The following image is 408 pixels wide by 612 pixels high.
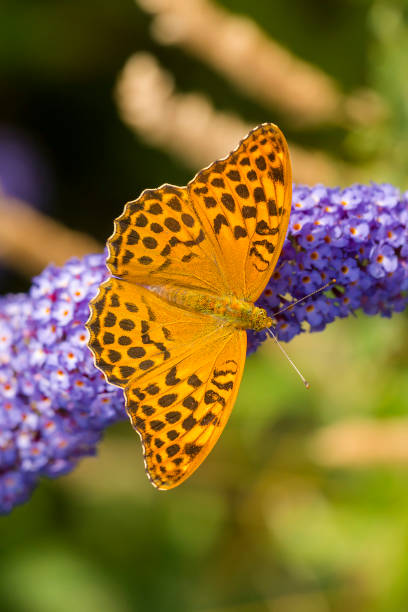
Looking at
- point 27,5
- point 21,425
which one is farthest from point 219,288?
point 27,5

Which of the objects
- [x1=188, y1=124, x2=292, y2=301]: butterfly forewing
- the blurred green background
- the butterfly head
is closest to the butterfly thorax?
the butterfly head

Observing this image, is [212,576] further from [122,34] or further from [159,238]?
[122,34]

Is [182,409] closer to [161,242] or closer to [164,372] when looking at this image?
[164,372]

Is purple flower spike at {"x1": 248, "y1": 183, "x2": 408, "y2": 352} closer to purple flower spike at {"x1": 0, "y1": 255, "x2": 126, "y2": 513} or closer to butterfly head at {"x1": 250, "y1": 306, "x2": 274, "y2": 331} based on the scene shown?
butterfly head at {"x1": 250, "y1": 306, "x2": 274, "y2": 331}

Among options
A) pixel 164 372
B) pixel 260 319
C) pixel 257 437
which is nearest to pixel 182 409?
pixel 164 372

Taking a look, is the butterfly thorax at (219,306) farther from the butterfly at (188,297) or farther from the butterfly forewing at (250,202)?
the butterfly forewing at (250,202)

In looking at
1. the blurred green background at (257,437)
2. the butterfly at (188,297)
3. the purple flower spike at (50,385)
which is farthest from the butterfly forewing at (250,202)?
the blurred green background at (257,437)
